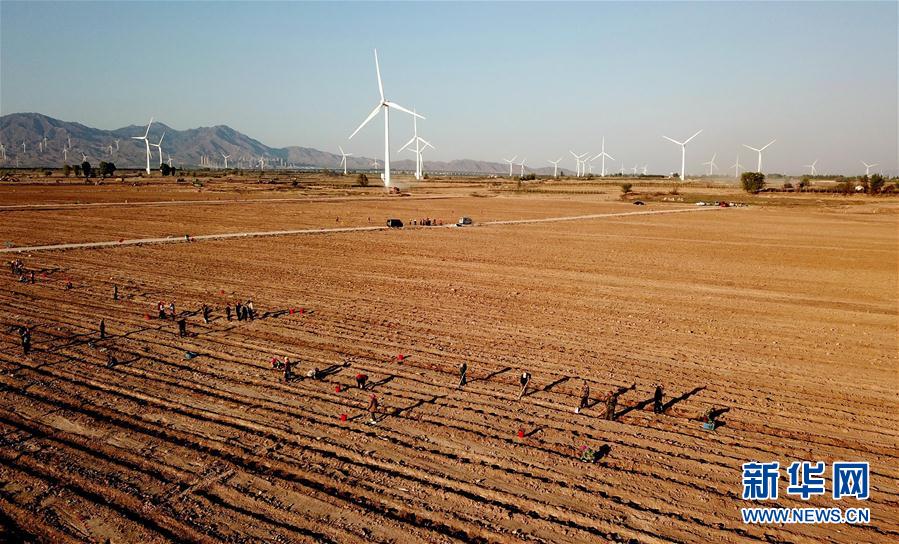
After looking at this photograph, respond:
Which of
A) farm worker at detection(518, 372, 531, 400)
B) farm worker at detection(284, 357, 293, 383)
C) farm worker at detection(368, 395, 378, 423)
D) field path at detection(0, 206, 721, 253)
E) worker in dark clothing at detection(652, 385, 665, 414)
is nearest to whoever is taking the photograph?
farm worker at detection(368, 395, 378, 423)

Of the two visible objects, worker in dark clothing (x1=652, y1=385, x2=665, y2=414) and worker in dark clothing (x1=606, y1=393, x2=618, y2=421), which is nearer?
worker in dark clothing (x1=606, y1=393, x2=618, y2=421)

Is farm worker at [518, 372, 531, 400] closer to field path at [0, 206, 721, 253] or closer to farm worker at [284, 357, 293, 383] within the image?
farm worker at [284, 357, 293, 383]

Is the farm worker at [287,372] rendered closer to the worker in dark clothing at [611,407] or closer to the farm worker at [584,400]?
the farm worker at [584,400]

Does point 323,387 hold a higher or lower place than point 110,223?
lower

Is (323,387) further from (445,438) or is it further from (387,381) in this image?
(445,438)

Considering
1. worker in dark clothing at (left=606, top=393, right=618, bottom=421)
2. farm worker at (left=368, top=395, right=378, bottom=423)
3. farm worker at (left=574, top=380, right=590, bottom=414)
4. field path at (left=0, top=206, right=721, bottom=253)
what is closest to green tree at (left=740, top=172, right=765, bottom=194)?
field path at (left=0, top=206, right=721, bottom=253)

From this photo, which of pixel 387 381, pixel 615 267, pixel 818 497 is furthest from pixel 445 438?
pixel 615 267

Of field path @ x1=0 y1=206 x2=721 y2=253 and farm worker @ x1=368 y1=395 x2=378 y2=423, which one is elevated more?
field path @ x1=0 y1=206 x2=721 y2=253

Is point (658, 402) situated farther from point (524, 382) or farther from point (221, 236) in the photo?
point (221, 236)
